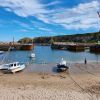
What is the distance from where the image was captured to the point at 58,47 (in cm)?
16288

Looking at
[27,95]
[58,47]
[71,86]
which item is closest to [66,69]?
[71,86]

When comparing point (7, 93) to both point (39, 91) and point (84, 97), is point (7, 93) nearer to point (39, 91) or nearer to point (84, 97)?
point (39, 91)

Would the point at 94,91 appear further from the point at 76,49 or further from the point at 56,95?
the point at 76,49

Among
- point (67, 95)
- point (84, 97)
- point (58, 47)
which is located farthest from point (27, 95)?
point (58, 47)

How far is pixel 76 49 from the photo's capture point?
137m

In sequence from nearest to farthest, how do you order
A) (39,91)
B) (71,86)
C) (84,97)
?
(84,97), (39,91), (71,86)

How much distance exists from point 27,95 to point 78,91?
215 inches

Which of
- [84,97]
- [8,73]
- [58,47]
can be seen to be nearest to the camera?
[84,97]

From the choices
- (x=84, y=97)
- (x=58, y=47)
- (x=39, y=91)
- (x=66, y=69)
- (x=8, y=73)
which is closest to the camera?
(x=84, y=97)

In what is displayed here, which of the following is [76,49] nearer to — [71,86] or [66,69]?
[66,69]

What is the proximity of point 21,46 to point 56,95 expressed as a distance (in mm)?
122771

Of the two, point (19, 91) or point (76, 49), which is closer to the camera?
point (19, 91)

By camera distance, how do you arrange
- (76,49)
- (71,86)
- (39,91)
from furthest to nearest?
(76,49) → (71,86) → (39,91)

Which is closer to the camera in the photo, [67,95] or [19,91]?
[67,95]
